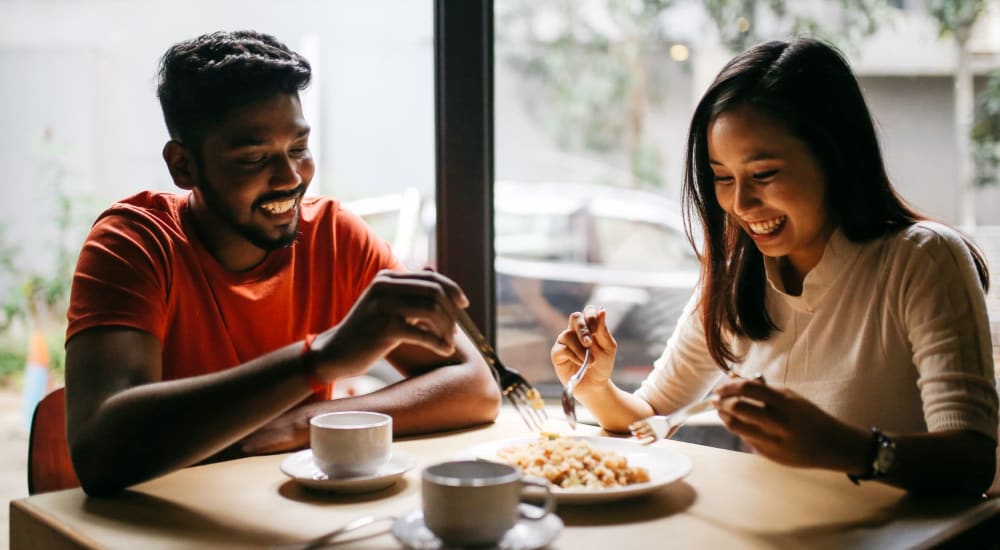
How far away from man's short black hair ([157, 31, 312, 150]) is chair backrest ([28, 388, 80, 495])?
531 mm

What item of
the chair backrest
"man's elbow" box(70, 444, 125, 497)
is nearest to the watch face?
"man's elbow" box(70, 444, 125, 497)

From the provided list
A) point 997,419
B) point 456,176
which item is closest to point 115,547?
point 997,419

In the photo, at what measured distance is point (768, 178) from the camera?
1515mm

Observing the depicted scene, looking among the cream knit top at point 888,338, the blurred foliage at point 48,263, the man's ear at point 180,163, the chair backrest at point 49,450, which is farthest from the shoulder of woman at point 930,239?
the blurred foliage at point 48,263

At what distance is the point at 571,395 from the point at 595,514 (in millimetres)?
409

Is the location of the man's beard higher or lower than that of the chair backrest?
higher

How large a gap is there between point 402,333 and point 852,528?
2.07 feet

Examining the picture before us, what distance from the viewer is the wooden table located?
3.49 feet

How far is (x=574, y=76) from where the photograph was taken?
2.49 metres

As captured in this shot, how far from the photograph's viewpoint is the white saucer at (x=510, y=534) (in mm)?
970

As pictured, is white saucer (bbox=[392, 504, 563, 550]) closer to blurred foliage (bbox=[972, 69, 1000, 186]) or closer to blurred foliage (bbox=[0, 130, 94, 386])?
blurred foliage (bbox=[972, 69, 1000, 186])

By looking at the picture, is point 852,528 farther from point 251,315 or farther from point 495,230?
point 495,230

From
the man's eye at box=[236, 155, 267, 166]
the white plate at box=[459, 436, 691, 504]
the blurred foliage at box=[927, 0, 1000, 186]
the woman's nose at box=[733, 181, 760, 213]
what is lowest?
the white plate at box=[459, 436, 691, 504]

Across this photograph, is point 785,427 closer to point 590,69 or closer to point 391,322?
point 391,322
